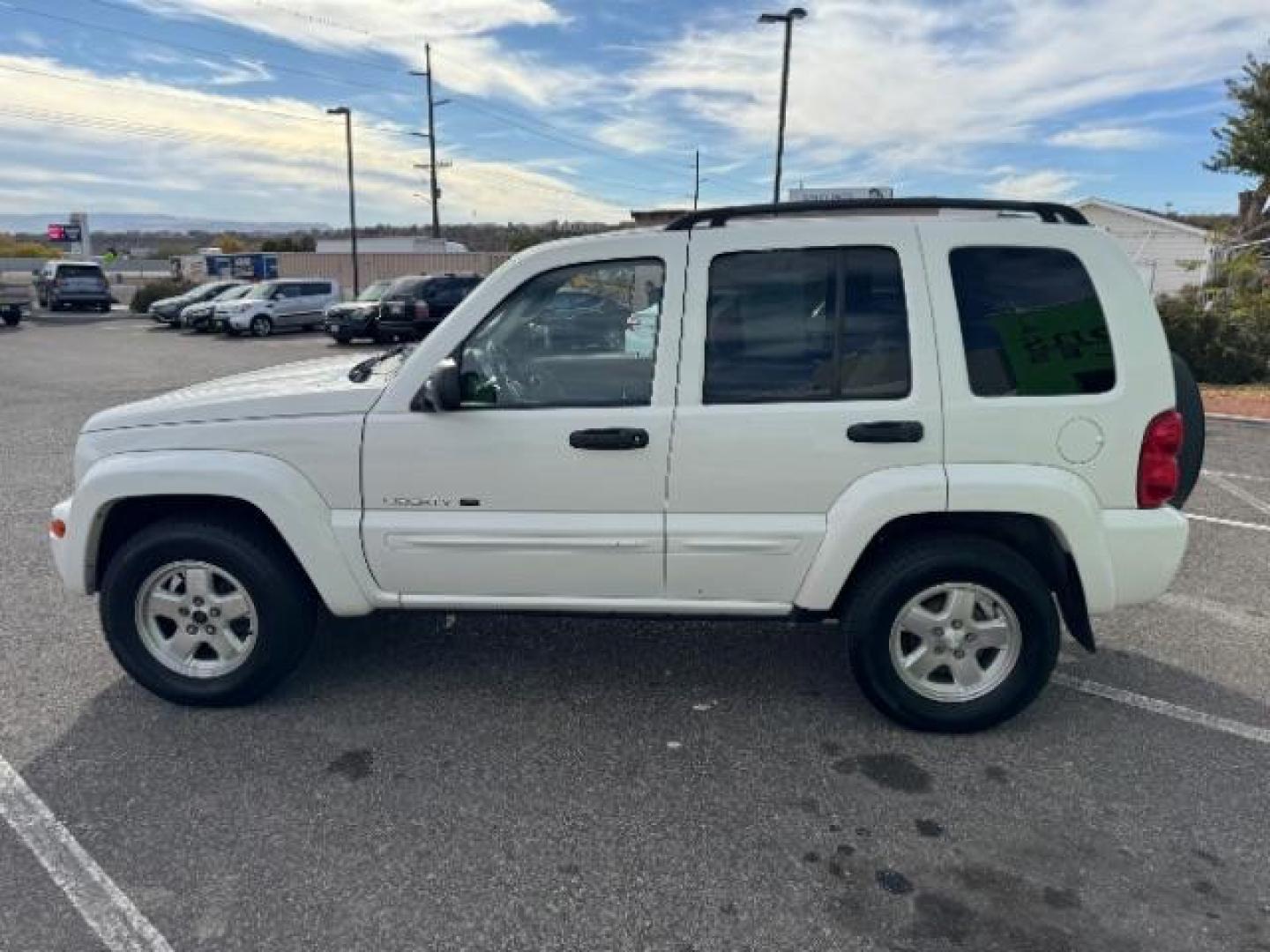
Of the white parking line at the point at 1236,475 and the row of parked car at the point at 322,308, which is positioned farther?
the row of parked car at the point at 322,308

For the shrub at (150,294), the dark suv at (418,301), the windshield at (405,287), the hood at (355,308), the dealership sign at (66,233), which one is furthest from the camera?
the dealership sign at (66,233)

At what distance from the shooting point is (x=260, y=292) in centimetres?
2598

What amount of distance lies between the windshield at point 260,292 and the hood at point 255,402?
953 inches

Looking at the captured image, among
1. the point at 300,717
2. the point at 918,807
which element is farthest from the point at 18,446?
the point at 918,807

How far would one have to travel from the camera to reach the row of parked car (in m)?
21.5

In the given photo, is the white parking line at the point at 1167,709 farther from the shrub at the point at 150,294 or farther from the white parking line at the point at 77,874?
the shrub at the point at 150,294

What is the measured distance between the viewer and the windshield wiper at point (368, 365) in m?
3.62

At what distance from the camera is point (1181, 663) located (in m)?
3.99

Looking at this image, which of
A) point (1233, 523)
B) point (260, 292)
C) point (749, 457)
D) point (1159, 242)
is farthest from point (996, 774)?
point (1159, 242)

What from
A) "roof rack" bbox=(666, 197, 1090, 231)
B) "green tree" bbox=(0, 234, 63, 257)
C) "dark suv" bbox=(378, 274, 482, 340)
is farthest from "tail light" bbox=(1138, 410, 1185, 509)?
"green tree" bbox=(0, 234, 63, 257)

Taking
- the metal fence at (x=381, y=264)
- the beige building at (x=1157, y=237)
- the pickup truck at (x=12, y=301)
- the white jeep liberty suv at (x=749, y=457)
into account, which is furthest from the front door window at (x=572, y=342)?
the metal fence at (x=381, y=264)

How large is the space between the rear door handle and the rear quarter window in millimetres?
258

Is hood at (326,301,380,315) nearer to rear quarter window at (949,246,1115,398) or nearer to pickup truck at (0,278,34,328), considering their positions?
pickup truck at (0,278,34,328)

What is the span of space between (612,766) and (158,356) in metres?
20.3
